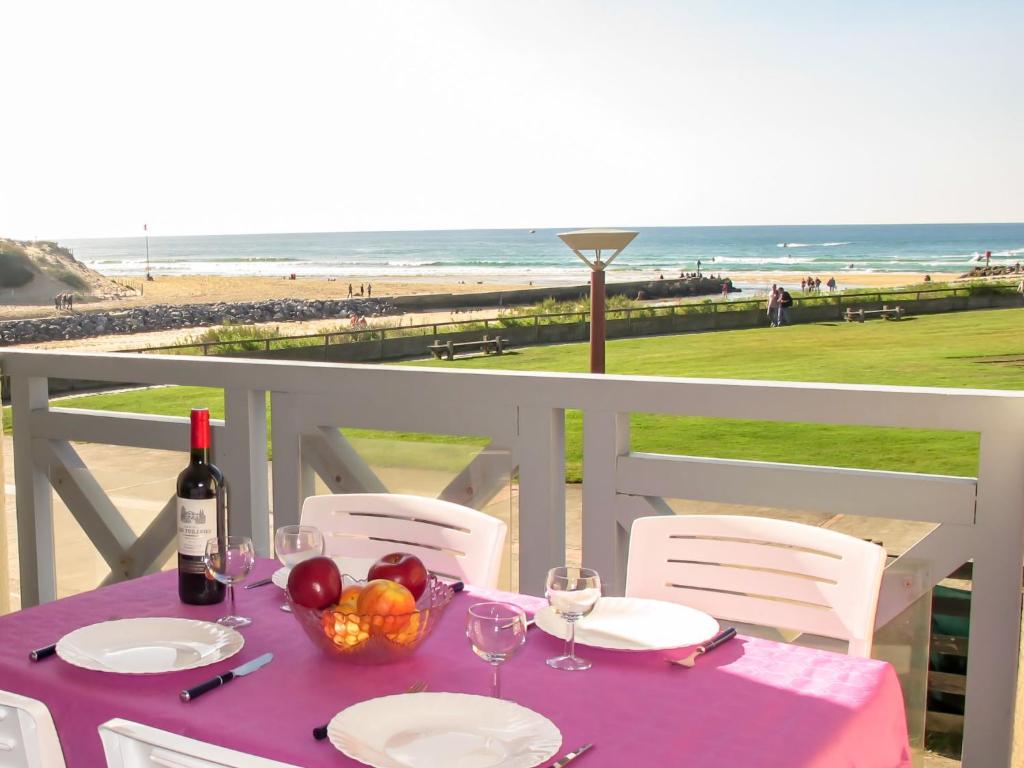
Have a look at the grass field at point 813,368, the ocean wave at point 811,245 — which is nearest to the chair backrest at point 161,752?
the grass field at point 813,368

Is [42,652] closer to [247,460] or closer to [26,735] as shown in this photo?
[26,735]

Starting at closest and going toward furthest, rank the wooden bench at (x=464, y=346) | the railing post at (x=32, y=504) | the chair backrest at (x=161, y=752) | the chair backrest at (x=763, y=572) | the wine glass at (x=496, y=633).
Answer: the chair backrest at (x=161, y=752) < the wine glass at (x=496, y=633) < the chair backrest at (x=763, y=572) < the railing post at (x=32, y=504) < the wooden bench at (x=464, y=346)

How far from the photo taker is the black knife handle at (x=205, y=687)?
1.00 metres

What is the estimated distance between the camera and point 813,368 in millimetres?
30641

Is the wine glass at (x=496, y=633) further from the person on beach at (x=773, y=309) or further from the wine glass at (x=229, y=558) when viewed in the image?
the person on beach at (x=773, y=309)

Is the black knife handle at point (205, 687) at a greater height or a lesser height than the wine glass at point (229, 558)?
lesser

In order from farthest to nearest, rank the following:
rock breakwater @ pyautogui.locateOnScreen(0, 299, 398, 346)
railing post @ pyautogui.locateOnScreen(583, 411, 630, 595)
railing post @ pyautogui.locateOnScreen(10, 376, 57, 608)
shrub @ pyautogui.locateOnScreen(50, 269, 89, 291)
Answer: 1. shrub @ pyautogui.locateOnScreen(50, 269, 89, 291)
2. rock breakwater @ pyautogui.locateOnScreen(0, 299, 398, 346)
3. railing post @ pyautogui.locateOnScreen(10, 376, 57, 608)
4. railing post @ pyautogui.locateOnScreen(583, 411, 630, 595)

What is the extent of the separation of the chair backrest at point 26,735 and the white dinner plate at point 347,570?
2.02ft

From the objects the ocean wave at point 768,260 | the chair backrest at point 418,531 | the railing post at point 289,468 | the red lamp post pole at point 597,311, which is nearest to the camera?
the chair backrest at point 418,531

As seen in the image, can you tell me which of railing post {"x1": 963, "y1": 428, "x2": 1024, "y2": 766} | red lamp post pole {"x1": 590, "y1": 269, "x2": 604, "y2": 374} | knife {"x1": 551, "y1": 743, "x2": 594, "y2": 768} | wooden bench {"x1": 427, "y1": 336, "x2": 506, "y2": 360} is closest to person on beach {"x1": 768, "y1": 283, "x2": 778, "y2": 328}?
wooden bench {"x1": 427, "y1": 336, "x2": 506, "y2": 360}

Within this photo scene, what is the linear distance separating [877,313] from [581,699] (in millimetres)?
36295

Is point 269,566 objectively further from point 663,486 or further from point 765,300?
point 765,300

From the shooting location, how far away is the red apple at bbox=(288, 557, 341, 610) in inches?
42.6

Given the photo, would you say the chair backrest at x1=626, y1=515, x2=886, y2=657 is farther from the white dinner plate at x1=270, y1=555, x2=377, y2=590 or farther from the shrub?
the shrub
